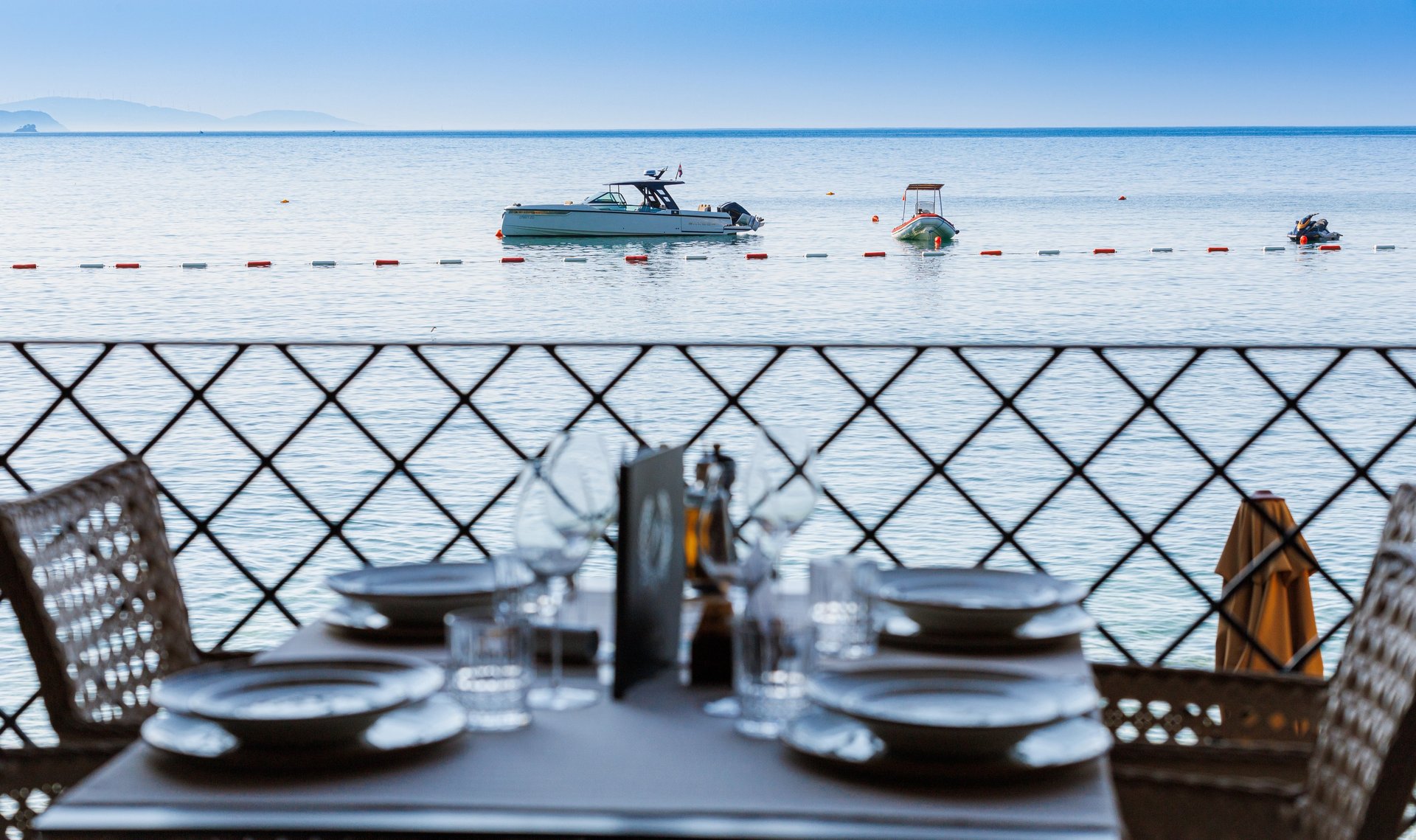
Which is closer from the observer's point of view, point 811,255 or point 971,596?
point 971,596

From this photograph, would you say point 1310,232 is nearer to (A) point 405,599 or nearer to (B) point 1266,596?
(B) point 1266,596

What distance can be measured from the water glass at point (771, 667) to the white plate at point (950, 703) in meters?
0.03

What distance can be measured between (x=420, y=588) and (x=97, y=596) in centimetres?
48

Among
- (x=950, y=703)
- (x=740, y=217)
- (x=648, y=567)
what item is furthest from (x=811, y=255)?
(x=950, y=703)

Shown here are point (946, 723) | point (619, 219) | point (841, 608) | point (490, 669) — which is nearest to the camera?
point (946, 723)

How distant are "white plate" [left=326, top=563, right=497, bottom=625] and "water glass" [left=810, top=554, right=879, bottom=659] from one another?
0.40 metres

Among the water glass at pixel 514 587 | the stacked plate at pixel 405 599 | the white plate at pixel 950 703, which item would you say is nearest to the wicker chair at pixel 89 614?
the stacked plate at pixel 405 599

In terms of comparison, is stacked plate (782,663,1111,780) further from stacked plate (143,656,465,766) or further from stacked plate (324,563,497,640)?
stacked plate (324,563,497,640)

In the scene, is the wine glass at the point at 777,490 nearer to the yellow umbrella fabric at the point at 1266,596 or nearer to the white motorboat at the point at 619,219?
the yellow umbrella fabric at the point at 1266,596

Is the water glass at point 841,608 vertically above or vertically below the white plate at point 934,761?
above

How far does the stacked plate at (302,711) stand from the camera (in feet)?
4.52

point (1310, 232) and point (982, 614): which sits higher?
point (1310, 232)

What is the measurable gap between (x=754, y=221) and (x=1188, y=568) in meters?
29.0

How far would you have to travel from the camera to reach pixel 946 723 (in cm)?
137
